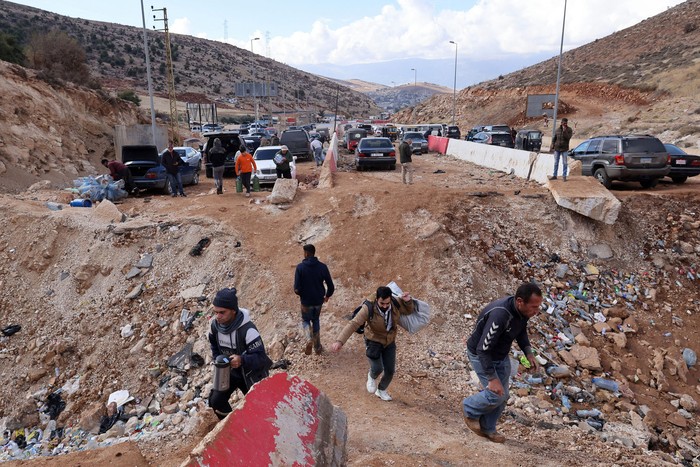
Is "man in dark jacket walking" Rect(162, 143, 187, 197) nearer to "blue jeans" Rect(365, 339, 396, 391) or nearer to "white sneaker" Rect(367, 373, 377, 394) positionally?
"white sneaker" Rect(367, 373, 377, 394)

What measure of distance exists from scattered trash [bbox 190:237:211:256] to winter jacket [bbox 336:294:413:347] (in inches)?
248

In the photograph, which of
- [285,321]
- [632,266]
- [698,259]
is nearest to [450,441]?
[285,321]

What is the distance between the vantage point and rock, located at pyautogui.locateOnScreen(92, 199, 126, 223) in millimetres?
11969

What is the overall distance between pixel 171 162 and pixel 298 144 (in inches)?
447

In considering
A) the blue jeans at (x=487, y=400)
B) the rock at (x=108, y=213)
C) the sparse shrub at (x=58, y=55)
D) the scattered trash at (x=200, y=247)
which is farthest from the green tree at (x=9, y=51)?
the blue jeans at (x=487, y=400)

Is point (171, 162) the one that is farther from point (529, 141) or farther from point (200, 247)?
point (529, 141)

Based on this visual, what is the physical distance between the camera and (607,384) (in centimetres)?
732

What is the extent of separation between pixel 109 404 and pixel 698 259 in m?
12.0

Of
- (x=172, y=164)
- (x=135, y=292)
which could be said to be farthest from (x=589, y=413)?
(x=172, y=164)

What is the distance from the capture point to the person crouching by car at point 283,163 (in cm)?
1463

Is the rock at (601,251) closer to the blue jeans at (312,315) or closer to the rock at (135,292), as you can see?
the blue jeans at (312,315)

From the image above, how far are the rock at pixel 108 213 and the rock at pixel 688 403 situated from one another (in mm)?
12063

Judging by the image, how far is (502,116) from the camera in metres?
55.8

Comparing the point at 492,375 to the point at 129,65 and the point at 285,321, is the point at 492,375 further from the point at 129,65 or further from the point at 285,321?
the point at 129,65
